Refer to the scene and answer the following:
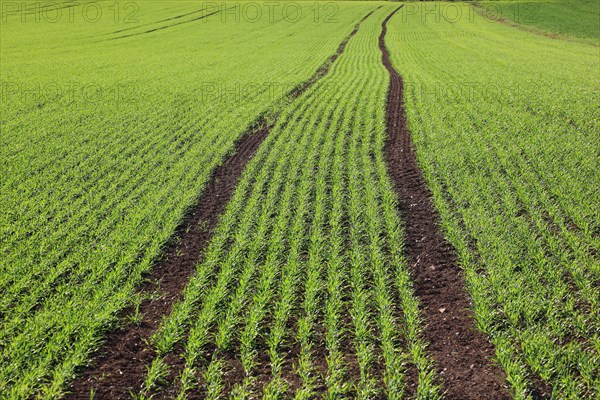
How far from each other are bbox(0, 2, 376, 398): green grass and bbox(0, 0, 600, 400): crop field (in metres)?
0.06

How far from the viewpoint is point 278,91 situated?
24.2m

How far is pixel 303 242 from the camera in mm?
9008

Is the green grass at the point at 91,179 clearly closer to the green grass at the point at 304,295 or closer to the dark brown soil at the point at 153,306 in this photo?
the dark brown soil at the point at 153,306

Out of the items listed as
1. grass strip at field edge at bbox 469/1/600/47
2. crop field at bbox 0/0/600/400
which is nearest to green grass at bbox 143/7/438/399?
crop field at bbox 0/0/600/400

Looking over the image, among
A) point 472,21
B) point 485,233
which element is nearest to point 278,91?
point 485,233

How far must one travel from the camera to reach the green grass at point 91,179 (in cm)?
650

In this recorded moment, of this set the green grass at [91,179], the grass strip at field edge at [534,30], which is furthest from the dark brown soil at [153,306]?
the grass strip at field edge at [534,30]

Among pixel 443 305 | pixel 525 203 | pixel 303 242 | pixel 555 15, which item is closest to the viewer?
pixel 443 305

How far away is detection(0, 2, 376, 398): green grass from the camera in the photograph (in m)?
6.50

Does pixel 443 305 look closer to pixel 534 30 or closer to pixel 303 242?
pixel 303 242

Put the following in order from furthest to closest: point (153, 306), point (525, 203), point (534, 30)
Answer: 1. point (534, 30)
2. point (525, 203)
3. point (153, 306)

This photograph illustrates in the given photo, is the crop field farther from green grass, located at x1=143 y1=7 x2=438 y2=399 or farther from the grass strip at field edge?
the grass strip at field edge

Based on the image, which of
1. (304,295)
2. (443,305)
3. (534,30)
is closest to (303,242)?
(304,295)

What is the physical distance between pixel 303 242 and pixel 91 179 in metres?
7.46
